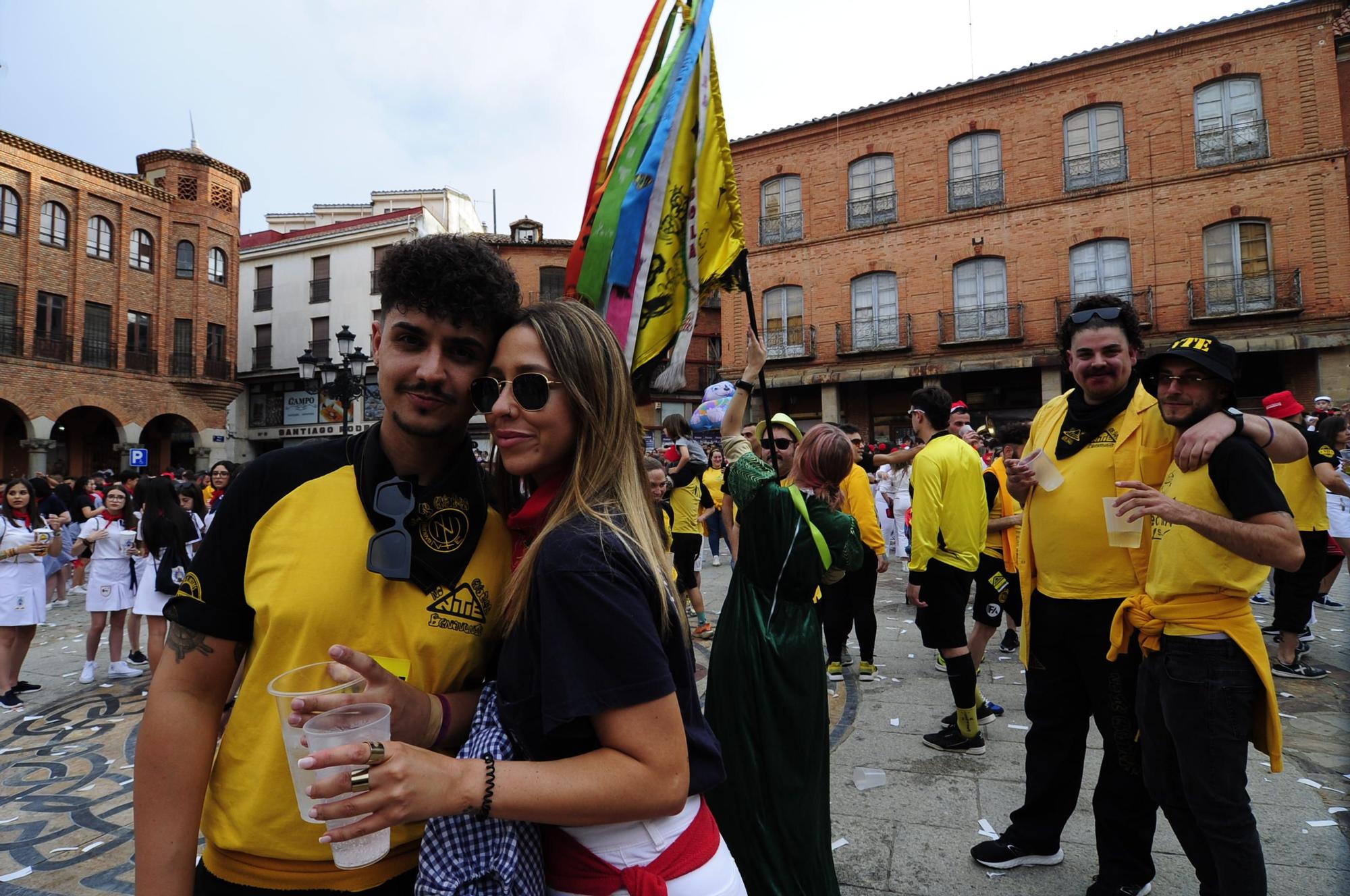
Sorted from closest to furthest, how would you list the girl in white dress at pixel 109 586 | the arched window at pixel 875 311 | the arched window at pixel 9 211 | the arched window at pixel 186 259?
the girl in white dress at pixel 109 586, the arched window at pixel 875 311, the arched window at pixel 9 211, the arched window at pixel 186 259

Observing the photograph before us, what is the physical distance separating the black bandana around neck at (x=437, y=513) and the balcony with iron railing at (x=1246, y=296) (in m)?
21.4

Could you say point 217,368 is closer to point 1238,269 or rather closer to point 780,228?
point 780,228

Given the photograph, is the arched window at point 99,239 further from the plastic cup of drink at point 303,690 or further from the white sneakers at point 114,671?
the plastic cup of drink at point 303,690

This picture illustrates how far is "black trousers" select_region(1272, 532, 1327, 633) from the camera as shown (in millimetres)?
5730

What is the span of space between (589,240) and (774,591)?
1.64 meters

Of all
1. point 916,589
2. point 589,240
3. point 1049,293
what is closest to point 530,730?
point 589,240

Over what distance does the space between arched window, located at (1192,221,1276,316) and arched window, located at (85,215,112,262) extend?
35294 mm

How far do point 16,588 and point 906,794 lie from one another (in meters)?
7.26

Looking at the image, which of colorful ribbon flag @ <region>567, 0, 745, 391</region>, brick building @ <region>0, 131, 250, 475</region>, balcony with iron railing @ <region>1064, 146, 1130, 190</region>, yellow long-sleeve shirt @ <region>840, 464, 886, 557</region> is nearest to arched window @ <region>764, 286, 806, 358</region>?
balcony with iron railing @ <region>1064, 146, 1130, 190</region>

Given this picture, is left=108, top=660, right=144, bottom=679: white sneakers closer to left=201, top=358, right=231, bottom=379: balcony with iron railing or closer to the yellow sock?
the yellow sock

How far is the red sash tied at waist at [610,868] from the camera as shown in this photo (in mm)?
1272

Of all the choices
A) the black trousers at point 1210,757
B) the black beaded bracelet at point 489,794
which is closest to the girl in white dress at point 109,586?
the black beaded bracelet at point 489,794

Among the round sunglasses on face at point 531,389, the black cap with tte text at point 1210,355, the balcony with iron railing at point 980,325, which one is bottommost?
the round sunglasses on face at point 531,389

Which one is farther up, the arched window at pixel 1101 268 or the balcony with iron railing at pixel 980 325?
the arched window at pixel 1101 268
